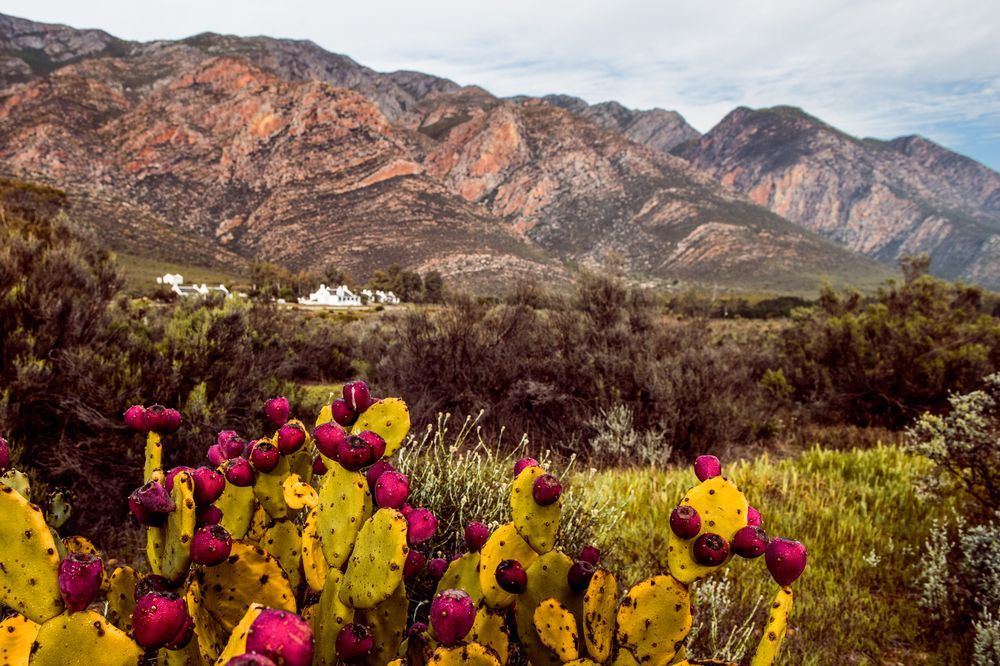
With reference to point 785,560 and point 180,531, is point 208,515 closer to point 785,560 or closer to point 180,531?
Answer: point 180,531

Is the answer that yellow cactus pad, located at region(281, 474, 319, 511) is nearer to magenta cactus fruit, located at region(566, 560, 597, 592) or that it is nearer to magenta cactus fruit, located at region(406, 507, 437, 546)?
magenta cactus fruit, located at region(406, 507, 437, 546)

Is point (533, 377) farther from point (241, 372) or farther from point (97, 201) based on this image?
point (97, 201)

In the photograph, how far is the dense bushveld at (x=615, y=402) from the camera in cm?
287

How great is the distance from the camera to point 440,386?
24.8ft

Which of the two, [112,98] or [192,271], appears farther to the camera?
[112,98]

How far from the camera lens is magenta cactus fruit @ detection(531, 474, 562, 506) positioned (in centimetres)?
108

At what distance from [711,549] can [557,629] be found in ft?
1.36

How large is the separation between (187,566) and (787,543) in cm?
111

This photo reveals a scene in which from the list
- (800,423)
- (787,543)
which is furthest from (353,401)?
(800,423)

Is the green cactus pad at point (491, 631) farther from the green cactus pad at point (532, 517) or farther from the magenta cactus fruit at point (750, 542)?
the magenta cactus fruit at point (750, 542)

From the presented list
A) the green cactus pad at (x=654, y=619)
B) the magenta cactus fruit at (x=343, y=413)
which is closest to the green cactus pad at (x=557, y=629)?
the green cactus pad at (x=654, y=619)

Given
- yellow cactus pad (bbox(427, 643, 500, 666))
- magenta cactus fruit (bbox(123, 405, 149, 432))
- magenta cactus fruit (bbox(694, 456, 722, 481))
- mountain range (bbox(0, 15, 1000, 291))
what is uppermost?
mountain range (bbox(0, 15, 1000, 291))

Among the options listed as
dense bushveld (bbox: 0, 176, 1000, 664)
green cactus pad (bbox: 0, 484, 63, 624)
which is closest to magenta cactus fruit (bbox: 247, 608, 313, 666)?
green cactus pad (bbox: 0, 484, 63, 624)

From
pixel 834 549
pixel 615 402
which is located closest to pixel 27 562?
pixel 834 549
